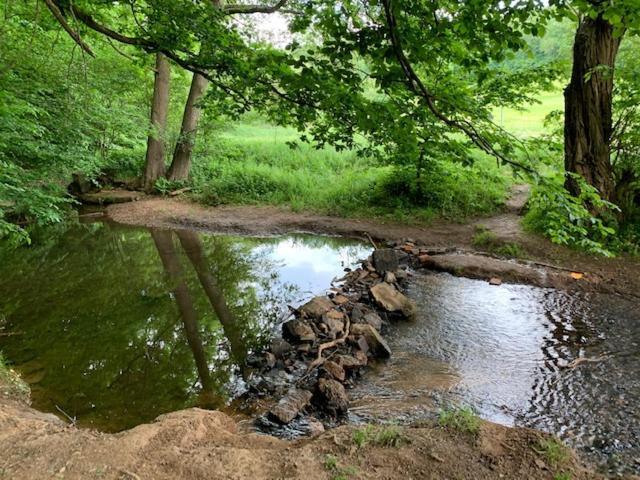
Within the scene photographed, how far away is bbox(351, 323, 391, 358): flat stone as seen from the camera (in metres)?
5.39

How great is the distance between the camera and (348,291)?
24.5 feet

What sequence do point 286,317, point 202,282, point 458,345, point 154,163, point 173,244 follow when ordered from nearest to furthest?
point 458,345
point 286,317
point 202,282
point 173,244
point 154,163

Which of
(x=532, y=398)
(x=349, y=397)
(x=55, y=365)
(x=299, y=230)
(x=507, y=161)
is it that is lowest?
(x=55, y=365)

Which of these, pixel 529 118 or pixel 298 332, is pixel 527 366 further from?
pixel 529 118

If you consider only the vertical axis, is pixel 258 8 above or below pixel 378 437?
above

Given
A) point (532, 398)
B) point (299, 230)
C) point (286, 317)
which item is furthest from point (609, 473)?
point (299, 230)

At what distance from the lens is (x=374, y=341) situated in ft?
17.9

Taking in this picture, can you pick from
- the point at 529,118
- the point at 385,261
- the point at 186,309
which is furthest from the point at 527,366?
the point at 529,118

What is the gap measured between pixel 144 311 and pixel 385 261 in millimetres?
4413

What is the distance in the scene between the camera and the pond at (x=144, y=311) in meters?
4.75

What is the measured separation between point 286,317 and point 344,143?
2.98 metres

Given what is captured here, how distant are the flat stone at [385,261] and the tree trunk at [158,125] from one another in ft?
30.4

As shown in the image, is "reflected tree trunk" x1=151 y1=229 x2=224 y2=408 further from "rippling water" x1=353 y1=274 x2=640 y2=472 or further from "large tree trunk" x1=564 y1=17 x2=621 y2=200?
"large tree trunk" x1=564 y1=17 x2=621 y2=200

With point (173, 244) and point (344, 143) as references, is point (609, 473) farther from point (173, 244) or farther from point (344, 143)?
point (173, 244)
